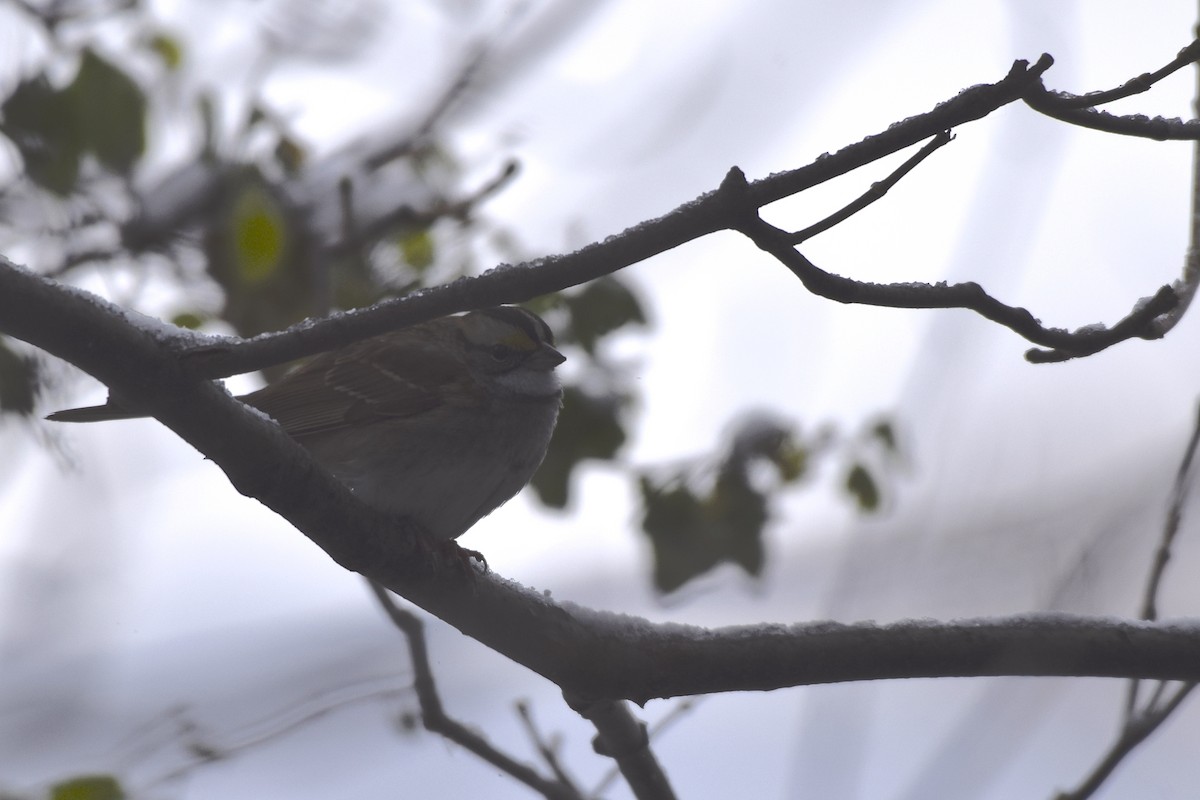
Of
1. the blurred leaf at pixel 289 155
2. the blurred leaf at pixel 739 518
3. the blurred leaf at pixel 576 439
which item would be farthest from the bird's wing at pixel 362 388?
the blurred leaf at pixel 739 518

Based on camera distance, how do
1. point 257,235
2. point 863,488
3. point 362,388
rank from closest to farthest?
point 257,235 → point 362,388 → point 863,488

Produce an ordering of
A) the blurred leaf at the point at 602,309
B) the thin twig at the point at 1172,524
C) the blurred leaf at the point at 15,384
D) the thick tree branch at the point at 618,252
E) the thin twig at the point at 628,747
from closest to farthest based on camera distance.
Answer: the thick tree branch at the point at 618,252
the thin twig at the point at 1172,524
the thin twig at the point at 628,747
the blurred leaf at the point at 15,384
the blurred leaf at the point at 602,309

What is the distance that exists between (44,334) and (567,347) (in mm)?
3073

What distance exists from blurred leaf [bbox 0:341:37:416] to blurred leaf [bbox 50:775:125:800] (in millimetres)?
1679

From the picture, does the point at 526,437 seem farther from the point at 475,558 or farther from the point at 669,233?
the point at 669,233

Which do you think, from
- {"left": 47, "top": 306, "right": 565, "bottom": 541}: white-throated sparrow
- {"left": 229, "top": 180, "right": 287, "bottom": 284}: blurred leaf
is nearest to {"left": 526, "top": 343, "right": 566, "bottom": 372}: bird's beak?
{"left": 47, "top": 306, "right": 565, "bottom": 541}: white-throated sparrow

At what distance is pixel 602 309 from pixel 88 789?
2824 mm

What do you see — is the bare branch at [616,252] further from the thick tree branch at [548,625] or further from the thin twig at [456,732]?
the thin twig at [456,732]

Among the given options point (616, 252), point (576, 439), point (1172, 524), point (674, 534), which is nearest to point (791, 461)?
point (674, 534)

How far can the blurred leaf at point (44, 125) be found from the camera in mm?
5203

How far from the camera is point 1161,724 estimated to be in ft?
11.9

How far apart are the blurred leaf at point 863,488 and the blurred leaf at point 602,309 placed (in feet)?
4.58

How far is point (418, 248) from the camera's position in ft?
19.9

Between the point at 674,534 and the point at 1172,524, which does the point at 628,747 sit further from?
the point at 1172,524
